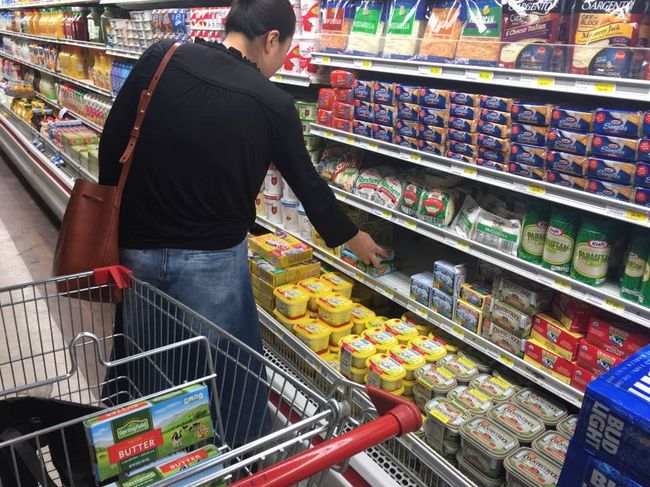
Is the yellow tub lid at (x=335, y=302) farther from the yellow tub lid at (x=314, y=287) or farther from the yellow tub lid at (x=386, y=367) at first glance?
the yellow tub lid at (x=386, y=367)

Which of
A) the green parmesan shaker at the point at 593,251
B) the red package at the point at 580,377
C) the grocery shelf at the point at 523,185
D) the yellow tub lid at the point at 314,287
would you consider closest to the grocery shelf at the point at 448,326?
the red package at the point at 580,377

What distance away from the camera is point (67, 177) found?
201 inches

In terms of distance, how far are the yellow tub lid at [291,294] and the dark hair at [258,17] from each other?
3.89 ft

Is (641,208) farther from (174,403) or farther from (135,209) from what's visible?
(135,209)

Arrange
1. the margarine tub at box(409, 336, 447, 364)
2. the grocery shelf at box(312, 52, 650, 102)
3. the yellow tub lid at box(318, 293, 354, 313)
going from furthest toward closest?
the yellow tub lid at box(318, 293, 354, 313)
the margarine tub at box(409, 336, 447, 364)
the grocery shelf at box(312, 52, 650, 102)

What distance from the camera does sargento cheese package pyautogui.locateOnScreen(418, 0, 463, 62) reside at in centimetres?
196

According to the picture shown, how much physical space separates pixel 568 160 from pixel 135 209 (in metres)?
1.34

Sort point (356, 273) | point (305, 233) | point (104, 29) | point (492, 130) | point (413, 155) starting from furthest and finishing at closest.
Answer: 1. point (104, 29)
2. point (305, 233)
3. point (356, 273)
4. point (413, 155)
5. point (492, 130)

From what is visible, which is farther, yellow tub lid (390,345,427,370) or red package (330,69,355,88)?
red package (330,69,355,88)

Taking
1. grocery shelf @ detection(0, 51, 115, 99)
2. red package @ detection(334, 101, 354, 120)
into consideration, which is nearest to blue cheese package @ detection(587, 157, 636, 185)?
red package @ detection(334, 101, 354, 120)

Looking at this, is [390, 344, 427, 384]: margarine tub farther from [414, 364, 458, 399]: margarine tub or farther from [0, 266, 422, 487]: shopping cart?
[0, 266, 422, 487]: shopping cart

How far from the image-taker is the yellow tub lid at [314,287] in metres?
2.57

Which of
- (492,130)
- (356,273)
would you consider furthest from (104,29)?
(492,130)

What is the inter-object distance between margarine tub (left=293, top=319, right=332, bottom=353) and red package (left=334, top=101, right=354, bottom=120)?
37.1 inches
